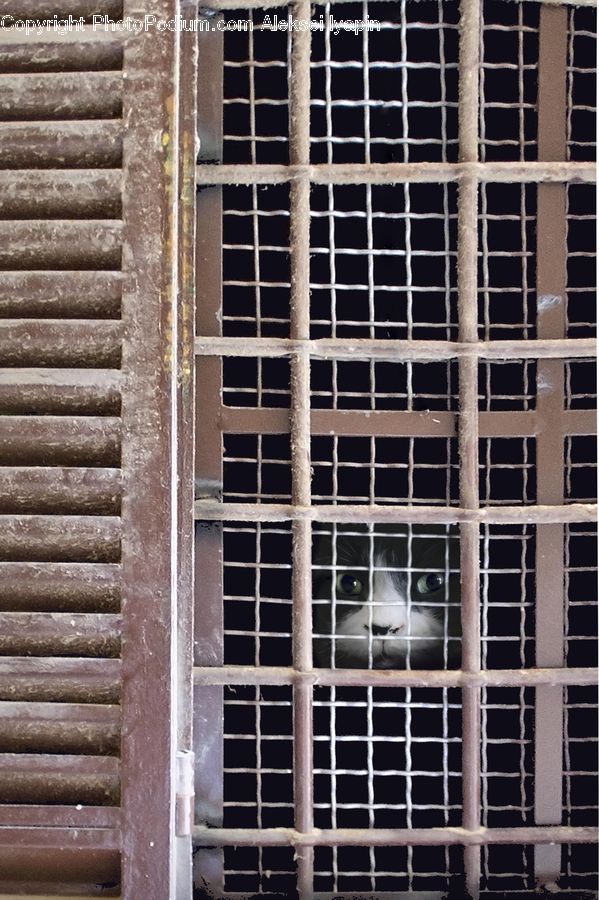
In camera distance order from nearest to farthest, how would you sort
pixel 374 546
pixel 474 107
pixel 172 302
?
1. pixel 172 302
2. pixel 474 107
3. pixel 374 546

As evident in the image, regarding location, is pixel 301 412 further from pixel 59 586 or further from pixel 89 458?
pixel 59 586

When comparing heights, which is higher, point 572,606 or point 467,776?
point 572,606

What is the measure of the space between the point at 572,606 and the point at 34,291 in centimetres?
202

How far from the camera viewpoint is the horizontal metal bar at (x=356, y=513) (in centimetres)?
193

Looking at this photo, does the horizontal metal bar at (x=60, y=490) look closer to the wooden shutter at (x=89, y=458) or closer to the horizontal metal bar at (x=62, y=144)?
the wooden shutter at (x=89, y=458)

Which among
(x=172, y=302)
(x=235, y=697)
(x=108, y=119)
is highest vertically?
(x=108, y=119)

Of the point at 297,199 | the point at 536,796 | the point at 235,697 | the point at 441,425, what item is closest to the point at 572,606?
the point at 536,796

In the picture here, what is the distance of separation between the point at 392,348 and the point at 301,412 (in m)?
0.35

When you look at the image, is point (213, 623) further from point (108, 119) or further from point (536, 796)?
point (108, 119)

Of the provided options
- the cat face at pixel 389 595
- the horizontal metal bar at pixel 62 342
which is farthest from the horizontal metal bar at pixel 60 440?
the cat face at pixel 389 595

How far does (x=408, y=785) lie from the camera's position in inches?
78.8

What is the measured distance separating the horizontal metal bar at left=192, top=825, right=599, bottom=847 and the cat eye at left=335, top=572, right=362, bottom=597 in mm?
747

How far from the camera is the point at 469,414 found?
6.39 ft

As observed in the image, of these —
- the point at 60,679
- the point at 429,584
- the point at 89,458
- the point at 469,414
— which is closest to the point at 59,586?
the point at 60,679
